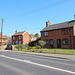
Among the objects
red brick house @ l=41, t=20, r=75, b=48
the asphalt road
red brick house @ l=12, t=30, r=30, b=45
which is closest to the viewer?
the asphalt road

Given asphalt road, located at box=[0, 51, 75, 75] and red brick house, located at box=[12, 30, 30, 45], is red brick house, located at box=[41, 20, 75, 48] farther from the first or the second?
asphalt road, located at box=[0, 51, 75, 75]

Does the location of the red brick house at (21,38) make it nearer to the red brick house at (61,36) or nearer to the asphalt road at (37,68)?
the red brick house at (61,36)

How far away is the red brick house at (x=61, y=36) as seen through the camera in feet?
102

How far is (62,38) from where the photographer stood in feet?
109

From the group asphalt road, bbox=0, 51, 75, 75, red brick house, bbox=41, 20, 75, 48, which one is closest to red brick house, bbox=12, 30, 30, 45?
red brick house, bbox=41, 20, 75, 48

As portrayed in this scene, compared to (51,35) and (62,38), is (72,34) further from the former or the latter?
(51,35)

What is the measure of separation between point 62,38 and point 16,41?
32.0 meters

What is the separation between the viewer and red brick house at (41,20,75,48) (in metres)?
31.1

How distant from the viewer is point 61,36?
33.4m

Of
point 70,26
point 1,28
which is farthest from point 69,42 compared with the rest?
point 1,28

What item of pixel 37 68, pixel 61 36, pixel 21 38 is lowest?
pixel 37 68

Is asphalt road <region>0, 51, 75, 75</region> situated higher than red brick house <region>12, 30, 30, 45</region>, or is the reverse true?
red brick house <region>12, 30, 30, 45</region>

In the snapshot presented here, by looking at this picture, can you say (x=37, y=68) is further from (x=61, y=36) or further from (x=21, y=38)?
(x=21, y=38)

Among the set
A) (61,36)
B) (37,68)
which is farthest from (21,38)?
(37,68)
